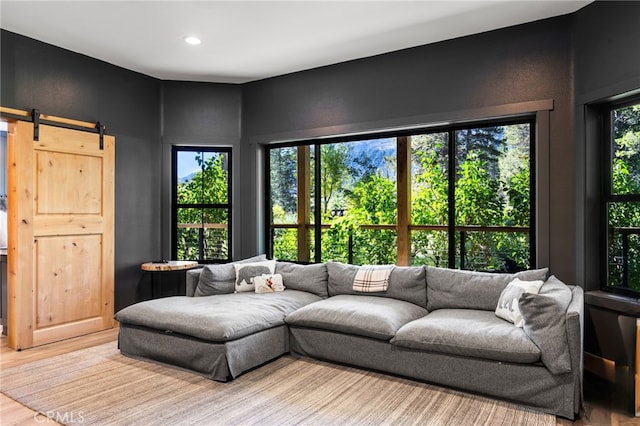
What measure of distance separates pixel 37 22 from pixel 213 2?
63.8 inches

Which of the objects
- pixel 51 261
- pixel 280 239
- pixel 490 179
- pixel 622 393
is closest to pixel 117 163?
pixel 51 261

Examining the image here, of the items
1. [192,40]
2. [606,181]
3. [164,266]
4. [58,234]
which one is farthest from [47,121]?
[606,181]

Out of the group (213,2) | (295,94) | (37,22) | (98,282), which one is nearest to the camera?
(213,2)

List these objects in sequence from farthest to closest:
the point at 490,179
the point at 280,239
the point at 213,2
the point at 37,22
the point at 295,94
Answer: the point at 280,239 → the point at 295,94 → the point at 490,179 → the point at 37,22 → the point at 213,2

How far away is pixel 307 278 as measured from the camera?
441 centimetres

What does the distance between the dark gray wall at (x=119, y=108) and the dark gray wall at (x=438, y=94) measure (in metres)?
1.12

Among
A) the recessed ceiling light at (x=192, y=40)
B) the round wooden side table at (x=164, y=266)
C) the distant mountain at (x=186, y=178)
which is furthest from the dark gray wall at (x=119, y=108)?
the recessed ceiling light at (x=192, y=40)

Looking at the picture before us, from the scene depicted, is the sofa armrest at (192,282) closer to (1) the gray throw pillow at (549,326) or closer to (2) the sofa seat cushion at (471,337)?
(2) the sofa seat cushion at (471,337)

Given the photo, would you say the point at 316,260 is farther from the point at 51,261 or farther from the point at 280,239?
the point at 51,261

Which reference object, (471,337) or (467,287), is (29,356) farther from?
(467,287)

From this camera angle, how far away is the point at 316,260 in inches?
200

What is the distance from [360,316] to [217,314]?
44.1 inches

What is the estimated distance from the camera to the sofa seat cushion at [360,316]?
3.28 m

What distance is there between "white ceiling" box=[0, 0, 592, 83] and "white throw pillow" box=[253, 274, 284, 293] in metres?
2.28
